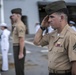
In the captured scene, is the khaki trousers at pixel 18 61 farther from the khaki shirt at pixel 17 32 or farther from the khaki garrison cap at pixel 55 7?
the khaki garrison cap at pixel 55 7

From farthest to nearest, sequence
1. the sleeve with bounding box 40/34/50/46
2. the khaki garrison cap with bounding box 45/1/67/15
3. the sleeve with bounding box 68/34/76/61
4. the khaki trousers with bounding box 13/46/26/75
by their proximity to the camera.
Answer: the khaki trousers with bounding box 13/46/26/75 < the sleeve with bounding box 40/34/50/46 < the khaki garrison cap with bounding box 45/1/67/15 < the sleeve with bounding box 68/34/76/61

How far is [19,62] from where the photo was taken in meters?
6.91

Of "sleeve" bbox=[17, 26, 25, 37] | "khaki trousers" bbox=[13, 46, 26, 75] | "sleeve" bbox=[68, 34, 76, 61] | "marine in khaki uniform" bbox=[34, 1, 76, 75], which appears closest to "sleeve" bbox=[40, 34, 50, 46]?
"marine in khaki uniform" bbox=[34, 1, 76, 75]

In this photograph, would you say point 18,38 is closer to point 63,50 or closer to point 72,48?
point 63,50

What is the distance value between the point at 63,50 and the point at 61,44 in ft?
0.24

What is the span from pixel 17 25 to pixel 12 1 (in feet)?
99.5

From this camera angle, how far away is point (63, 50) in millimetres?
3488

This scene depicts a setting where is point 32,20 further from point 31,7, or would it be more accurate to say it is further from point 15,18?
point 15,18

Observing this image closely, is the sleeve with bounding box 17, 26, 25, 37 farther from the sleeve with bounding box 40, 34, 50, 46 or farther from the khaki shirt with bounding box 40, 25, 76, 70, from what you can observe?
the khaki shirt with bounding box 40, 25, 76, 70

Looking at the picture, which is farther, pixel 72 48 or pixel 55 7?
pixel 55 7

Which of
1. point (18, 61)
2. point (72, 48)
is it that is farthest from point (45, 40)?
point (18, 61)

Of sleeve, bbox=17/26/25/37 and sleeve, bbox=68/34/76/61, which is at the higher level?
sleeve, bbox=68/34/76/61

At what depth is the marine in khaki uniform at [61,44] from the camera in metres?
3.42

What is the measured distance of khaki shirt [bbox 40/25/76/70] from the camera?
3.39 m
